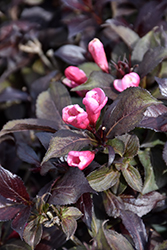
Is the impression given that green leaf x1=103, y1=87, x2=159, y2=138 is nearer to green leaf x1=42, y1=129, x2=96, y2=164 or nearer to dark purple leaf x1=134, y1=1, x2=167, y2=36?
green leaf x1=42, y1=129, x2=96, y2=164

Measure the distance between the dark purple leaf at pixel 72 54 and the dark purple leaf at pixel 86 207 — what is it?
0.57m

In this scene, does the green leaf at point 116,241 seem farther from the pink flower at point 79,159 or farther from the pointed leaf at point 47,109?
the pointed leaf at point 47,109

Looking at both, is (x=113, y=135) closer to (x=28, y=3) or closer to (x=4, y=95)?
Answer: (x=4, y=95)

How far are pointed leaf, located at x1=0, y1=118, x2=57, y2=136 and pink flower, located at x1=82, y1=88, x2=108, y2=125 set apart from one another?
0.59 ft

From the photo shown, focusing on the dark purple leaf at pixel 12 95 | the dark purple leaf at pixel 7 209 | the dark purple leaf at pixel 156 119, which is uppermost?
the dark purple leaf at pixel 156 119

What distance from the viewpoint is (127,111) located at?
29.3 inches

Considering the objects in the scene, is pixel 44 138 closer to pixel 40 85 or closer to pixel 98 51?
pixel 98 51

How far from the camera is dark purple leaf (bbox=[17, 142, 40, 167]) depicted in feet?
2.97

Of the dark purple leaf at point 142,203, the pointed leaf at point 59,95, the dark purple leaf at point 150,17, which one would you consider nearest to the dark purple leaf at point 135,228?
the dark purple leaf at point 142,203

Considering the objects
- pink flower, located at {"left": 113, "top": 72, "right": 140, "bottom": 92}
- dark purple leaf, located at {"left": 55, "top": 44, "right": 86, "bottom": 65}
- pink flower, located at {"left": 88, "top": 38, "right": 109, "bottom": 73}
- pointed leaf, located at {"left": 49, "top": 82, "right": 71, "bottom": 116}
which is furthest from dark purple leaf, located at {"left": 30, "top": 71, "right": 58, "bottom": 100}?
pink flower, located at {"left": 113, "top": 72, "right": 140, "bottom": 92}

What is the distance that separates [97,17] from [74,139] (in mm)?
740

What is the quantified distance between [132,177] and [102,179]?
0.28 feet

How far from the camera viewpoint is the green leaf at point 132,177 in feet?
2.62

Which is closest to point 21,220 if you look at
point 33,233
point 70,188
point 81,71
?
point 33,233
